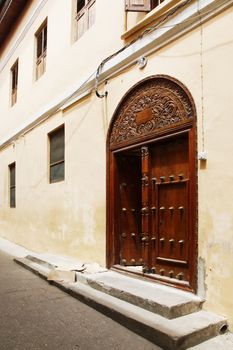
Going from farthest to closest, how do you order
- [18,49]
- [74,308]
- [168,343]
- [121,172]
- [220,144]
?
[18,49], [121,172], [74,308], [220,144], [168,343]

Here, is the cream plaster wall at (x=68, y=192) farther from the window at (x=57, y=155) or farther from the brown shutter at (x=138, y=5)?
the brown shutter at (x=138, y=5)

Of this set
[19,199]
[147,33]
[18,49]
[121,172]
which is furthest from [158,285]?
[18,49]

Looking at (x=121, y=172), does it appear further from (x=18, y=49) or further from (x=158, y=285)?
(x=18, y=49)

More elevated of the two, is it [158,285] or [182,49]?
[182,49]

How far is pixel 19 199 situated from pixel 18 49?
4.77m

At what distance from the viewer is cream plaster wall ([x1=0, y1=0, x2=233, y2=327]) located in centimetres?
407

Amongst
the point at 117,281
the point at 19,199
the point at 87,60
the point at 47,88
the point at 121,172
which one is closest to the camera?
the point at 117,281

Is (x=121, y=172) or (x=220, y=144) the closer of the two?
(x=220, y=144)

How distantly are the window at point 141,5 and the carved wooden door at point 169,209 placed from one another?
2094mm

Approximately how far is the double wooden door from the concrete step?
0.75 metres

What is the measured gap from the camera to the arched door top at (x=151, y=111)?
475 cm

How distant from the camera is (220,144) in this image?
4.09 metres

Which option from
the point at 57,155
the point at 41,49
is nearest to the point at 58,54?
the point at 41,49

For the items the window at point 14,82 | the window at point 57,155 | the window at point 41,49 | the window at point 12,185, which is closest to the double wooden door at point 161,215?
the window at point 57,155
